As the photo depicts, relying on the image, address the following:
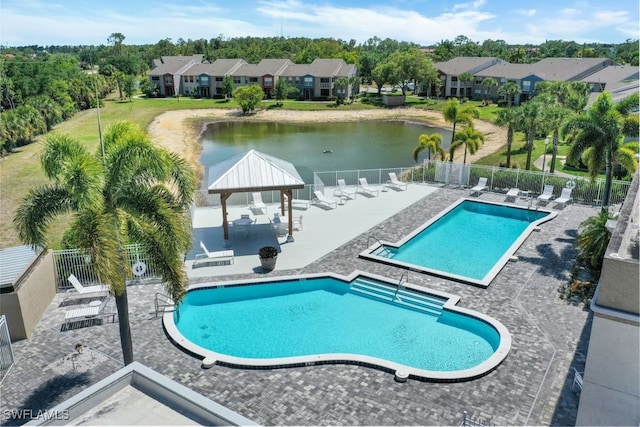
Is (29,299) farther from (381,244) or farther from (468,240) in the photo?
(468,240)

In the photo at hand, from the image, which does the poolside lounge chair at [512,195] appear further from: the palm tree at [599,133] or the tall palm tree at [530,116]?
the tall palm tree at [530,116]

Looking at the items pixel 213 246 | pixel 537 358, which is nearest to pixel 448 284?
pixel 537 358

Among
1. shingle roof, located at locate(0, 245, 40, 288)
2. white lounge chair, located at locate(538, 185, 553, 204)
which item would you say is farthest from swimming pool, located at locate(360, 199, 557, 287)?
shingle roof, located at locate(0, 245, 40, 288)

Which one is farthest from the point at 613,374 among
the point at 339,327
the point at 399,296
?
the point at 399,296

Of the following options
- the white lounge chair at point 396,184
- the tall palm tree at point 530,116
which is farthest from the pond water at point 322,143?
the tall palm tree at point 530,116

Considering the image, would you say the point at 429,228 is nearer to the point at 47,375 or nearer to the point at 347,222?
the point at 347,222

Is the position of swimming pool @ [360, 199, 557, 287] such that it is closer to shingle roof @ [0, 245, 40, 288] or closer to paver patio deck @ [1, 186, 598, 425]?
paver patio deck @ [1, 186, 598, 425]

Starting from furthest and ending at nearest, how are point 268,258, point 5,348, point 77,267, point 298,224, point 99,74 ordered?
point 99,74
point 298,224
point 268,258
point 77,267
point 5,348
